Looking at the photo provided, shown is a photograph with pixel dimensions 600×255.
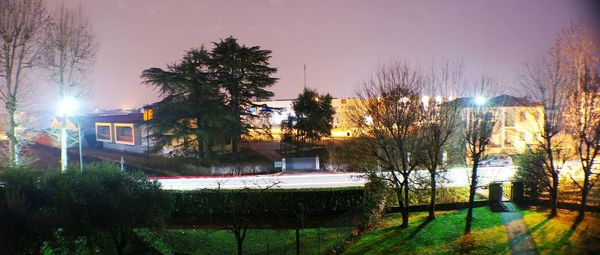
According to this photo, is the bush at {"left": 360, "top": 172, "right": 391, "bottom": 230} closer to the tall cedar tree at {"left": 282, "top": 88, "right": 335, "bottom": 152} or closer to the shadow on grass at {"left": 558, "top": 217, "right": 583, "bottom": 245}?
the shadow on grass at {"left": 558, "top": 217, "right": 583, "bottom": 245}

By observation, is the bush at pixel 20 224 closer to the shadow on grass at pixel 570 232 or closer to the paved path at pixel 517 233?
the paved path at pixel 517 233

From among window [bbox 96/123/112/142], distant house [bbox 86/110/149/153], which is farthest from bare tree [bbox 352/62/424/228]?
window [bbox 96/123/112/142]

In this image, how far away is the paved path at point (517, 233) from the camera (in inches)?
413

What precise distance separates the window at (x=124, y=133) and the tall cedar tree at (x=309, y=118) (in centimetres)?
1580

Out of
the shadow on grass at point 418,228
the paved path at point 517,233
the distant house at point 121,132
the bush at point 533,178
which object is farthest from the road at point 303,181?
the distant house at point 121,132

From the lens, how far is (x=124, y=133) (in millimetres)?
37125

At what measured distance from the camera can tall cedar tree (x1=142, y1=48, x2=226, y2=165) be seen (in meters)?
27.3

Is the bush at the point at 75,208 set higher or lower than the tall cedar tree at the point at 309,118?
lower

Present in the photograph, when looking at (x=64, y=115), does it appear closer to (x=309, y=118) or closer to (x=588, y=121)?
(x=309, y=118)

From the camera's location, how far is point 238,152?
32438 millimetres

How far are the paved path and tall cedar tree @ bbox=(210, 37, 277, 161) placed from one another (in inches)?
788

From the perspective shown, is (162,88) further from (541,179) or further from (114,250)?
(541,179)

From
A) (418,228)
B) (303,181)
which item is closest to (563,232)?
(418,228)

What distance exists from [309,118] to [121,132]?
19966mm
